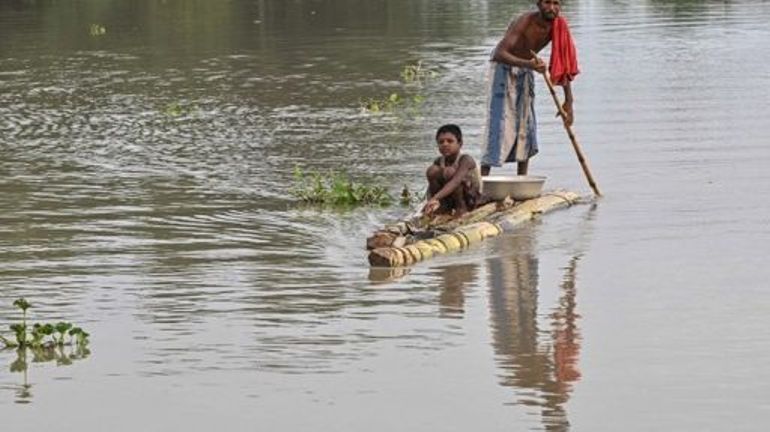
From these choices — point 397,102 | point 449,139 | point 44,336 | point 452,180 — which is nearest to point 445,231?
point 452,180

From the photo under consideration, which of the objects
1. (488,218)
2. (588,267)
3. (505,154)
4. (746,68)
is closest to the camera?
(588,267)

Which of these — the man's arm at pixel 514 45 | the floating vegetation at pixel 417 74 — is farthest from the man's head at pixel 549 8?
the floating vegetation at pixel 417 74

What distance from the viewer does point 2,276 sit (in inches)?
380

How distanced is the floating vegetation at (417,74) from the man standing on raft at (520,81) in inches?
334

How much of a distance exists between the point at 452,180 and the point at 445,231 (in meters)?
0.57

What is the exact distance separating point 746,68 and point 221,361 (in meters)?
14.3

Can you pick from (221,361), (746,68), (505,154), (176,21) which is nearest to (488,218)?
(505,154)

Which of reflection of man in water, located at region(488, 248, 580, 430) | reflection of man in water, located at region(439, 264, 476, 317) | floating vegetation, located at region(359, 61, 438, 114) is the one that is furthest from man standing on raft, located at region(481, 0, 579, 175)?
floating vegetation, located at region(359, 61, 438, 114)

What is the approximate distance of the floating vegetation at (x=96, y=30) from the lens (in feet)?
95.1

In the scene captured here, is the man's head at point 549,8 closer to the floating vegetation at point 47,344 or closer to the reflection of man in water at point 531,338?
the reflection of man in water at point 531,338

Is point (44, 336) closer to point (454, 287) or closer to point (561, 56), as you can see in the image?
point (454, 287)

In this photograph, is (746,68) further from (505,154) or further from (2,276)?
Result: (2,276)

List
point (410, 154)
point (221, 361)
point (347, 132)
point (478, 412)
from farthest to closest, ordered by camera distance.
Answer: point (347, 132) < point (410, 154) < point (221, 361) < point (478, 412)

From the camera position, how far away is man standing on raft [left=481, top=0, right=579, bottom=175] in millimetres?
11562
